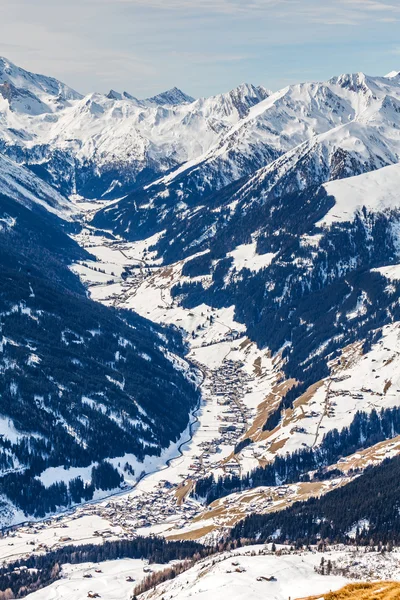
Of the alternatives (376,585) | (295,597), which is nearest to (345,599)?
(376,585)

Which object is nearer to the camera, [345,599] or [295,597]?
[345,599]

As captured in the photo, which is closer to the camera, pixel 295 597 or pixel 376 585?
pixel 376 585

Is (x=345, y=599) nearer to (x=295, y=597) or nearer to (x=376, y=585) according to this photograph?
→ (x=376, y=585)
